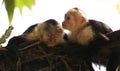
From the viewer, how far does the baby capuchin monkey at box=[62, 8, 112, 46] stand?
1.23 m

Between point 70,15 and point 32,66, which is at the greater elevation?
point 70,15

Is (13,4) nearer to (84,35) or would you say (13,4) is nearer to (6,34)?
(6,34)

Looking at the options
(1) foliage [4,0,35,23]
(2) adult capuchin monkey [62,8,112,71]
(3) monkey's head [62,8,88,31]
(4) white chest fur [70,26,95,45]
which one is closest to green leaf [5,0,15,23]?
(1) foliage [4,0,35,23]

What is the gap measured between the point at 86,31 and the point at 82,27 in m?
0.11

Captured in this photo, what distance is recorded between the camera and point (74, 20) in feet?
5.06

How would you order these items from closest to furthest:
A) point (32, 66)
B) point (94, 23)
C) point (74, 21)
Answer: point (32, 66) → point (94, 23) → point (74, 21)

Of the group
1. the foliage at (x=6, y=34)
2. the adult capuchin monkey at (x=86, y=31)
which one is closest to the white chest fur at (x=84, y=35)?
the adult capuchin monkey at (x=86, y=31)

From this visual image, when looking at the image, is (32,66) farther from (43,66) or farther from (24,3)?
(24,3)

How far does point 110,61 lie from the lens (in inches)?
39.1

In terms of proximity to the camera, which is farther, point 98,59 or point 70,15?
point 70,15

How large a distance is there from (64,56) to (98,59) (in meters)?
0.16

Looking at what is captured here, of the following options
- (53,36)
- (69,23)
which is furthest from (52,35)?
(69,23)

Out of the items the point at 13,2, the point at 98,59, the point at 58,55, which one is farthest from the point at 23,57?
the point at 13,2

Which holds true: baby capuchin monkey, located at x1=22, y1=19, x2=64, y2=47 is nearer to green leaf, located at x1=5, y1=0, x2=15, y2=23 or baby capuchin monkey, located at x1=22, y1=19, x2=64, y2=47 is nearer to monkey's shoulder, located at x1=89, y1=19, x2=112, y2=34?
monkey's shoulder, located at x1=89, y1=19, x2=112, y2=34
